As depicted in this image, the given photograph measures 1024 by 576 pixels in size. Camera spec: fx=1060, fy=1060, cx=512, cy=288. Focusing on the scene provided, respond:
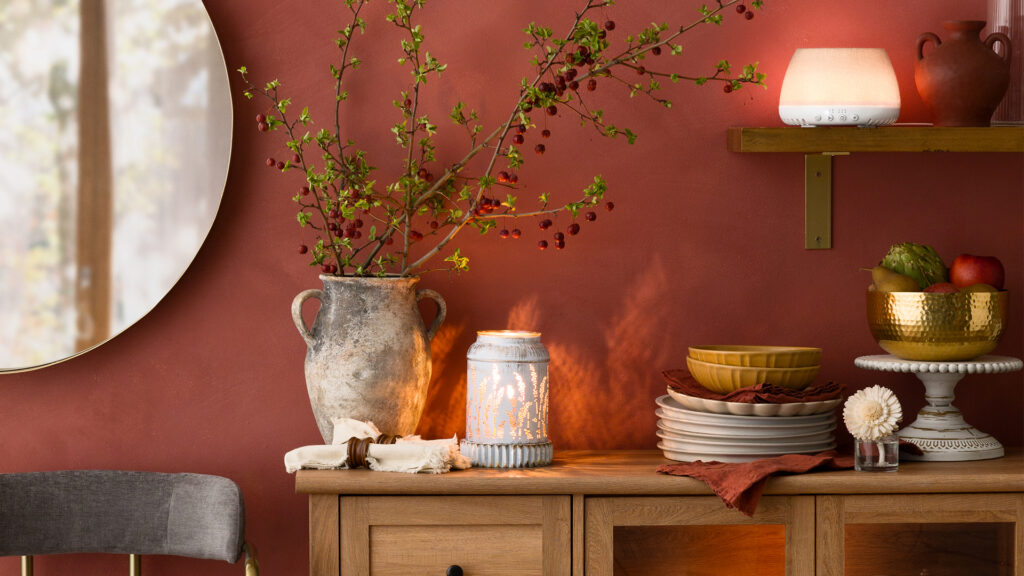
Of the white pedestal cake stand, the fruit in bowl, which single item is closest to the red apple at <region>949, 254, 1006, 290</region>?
the fruit in bowl

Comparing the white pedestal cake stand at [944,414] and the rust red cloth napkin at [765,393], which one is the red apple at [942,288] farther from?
the rust red cloth napkin at [765,393]

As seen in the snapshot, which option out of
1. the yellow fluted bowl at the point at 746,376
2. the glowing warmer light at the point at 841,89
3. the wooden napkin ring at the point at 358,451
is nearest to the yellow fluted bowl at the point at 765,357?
the yellow fluted bowl at the point at 746,376

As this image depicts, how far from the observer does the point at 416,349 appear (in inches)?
77.0

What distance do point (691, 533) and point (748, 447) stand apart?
18cm

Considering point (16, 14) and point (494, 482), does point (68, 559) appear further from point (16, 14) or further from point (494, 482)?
point (16, 14)

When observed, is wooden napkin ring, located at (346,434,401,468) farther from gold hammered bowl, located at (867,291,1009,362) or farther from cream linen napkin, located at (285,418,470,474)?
gold hammered bowl, located at (867,291,1009,362)

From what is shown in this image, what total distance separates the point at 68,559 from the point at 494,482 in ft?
3.11

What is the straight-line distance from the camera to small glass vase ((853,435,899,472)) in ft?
6.02

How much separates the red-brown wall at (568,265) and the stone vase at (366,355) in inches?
7.5

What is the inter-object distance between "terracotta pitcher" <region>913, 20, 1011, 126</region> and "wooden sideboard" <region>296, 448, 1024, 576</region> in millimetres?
687

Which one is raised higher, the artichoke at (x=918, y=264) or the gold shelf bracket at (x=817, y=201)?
the gold shelf bracket at (x=817, y=201)

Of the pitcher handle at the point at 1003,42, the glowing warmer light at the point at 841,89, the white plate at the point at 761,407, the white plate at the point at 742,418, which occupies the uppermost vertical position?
the pitcher handle at the point at 1003,42

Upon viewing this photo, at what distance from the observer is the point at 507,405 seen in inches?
74.8

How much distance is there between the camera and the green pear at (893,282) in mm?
1965
